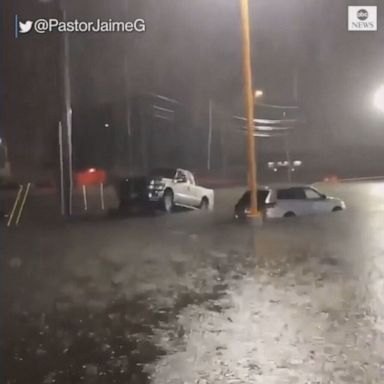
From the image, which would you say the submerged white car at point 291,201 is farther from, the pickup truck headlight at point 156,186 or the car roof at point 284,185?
the pickup truck headlight at point 156,186

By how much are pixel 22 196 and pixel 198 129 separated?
1.46m

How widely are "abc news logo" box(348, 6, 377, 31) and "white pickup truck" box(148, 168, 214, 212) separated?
5.56ft

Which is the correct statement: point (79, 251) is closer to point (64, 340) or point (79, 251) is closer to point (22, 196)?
point (22, 196)

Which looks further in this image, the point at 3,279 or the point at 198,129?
the point at 198,129

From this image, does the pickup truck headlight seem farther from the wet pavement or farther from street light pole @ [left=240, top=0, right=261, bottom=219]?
street light pole @ [left=240, top=0, right=261, bottom=219]

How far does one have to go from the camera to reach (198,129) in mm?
5781

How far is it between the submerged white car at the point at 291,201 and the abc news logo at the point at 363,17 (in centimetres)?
129

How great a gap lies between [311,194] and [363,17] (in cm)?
143

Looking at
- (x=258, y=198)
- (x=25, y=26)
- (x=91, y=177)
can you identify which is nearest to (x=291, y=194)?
(x=258, y=198)

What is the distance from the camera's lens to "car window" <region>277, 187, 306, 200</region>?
586 cm

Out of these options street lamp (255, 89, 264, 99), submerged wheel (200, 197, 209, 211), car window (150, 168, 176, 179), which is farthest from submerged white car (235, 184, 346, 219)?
street lamp (255, 89, 264, 99)

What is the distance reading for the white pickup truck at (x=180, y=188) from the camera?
5.70m

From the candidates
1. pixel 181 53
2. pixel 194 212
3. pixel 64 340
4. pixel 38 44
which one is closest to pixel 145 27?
pixel 181 53

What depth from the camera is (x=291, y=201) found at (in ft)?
19.6
